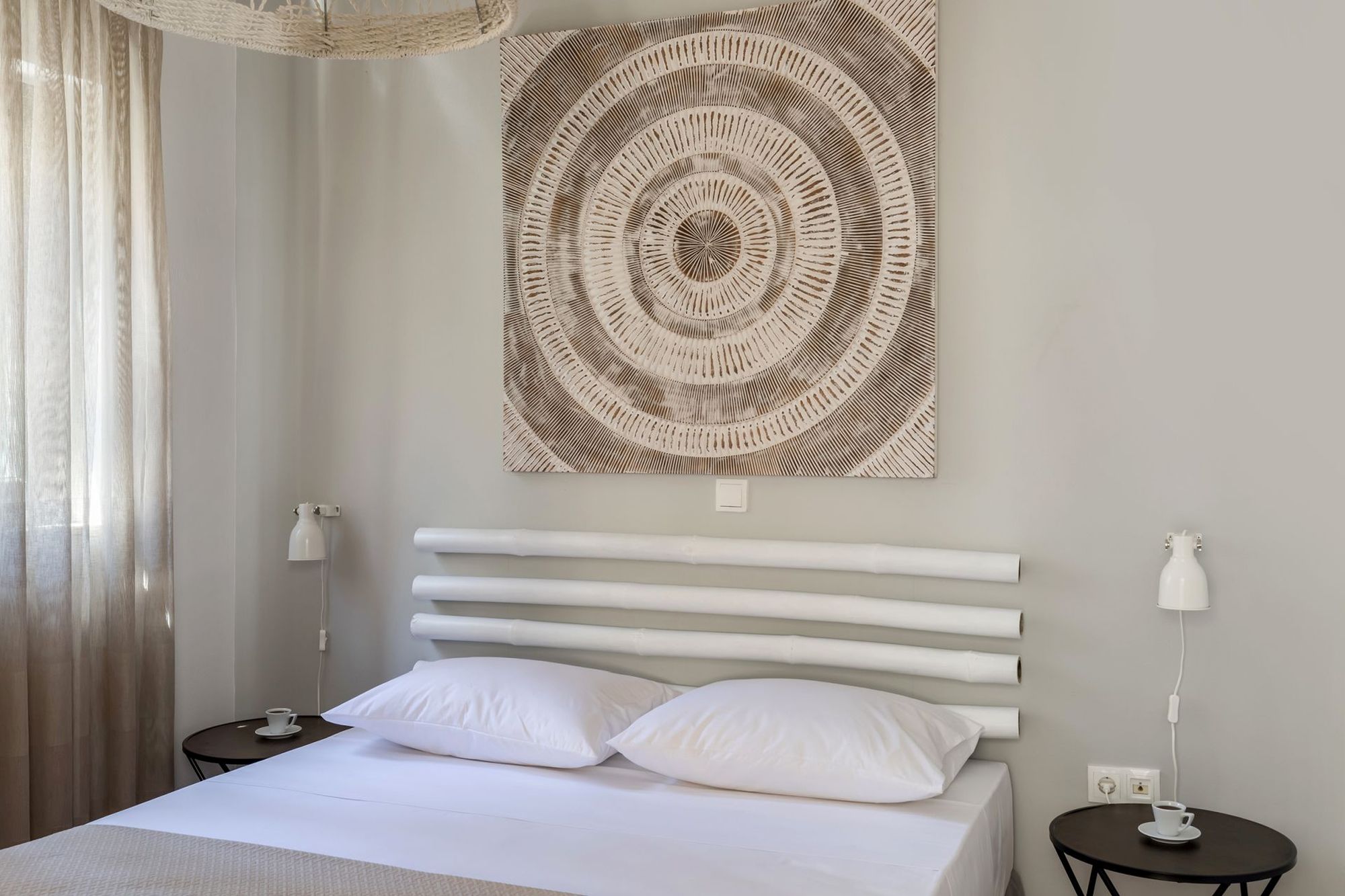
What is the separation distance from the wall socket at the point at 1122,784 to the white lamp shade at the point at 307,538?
2147 mm

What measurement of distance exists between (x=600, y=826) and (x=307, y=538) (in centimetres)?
143

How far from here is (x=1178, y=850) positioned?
7.00 ft

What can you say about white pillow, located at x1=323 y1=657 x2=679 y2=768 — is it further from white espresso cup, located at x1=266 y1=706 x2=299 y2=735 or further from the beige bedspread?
the beige bedspread

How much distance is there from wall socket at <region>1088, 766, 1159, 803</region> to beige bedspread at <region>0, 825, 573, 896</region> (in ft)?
4.61

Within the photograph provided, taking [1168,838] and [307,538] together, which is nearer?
[1168,838]

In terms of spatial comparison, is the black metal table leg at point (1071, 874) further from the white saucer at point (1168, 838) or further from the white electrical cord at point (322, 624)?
the white electrical cord at point (322, 624)

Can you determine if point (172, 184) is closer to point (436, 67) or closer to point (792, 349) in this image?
point (436, 67)

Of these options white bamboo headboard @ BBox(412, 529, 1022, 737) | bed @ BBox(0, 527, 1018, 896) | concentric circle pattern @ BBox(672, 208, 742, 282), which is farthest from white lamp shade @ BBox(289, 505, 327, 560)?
concentric circle pattern @ BBox(672, 208, 742, 282)

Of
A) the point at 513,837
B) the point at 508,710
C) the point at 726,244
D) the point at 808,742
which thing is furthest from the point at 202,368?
the point at 808,742

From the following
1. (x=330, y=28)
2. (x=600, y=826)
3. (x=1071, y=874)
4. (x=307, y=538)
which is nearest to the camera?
(x=330, y=28)

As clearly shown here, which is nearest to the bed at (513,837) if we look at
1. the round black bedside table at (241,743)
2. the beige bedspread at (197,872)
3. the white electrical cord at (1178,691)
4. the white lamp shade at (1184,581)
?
the beige bedspread at (197,872)

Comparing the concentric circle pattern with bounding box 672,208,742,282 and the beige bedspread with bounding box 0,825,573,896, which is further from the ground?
the concentric circle pattern with bounding box 672,208,742,282

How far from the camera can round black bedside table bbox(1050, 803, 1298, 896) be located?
202cm

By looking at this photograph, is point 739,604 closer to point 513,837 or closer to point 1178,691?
point 513,837
